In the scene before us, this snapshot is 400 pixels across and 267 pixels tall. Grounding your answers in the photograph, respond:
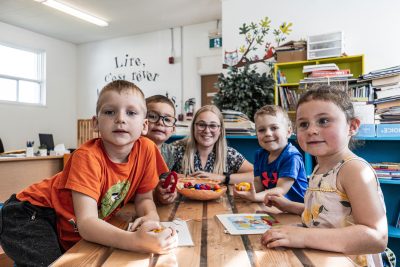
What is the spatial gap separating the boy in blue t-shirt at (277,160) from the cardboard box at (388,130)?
1.05 m

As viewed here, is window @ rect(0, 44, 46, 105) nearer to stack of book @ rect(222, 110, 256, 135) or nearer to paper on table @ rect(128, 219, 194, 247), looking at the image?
stack of book @ rect(222, 110, 256, 135)

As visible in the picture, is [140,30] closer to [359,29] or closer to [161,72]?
[161,72]

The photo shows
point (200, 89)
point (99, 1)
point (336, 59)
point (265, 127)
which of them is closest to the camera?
point (265, 127)

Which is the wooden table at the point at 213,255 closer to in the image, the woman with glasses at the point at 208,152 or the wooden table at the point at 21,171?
the woman with glasses at the point at 208,152

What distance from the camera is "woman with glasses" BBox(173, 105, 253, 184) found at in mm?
1985

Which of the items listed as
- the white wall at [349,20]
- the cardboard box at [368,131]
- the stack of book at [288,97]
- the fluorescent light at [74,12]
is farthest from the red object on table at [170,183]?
the fluorescent light at [74,12]

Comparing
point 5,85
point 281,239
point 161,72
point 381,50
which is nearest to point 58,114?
point 5,85

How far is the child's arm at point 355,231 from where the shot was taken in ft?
2.44

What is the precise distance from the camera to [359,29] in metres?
3.70

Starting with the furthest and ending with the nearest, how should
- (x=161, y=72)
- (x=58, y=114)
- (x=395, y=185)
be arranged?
1. (x=58, y=114)
2. (x=161, y=72)
3. (x=395, y=185)

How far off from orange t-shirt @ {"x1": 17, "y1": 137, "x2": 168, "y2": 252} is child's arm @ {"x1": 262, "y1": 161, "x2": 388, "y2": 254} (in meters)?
0.53

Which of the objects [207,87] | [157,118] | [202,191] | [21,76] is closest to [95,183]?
[202,191]

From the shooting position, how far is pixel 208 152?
6.77 ft

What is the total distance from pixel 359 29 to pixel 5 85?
6286mm
